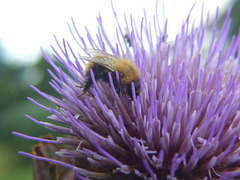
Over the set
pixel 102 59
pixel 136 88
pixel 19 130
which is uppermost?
pixel 102 59

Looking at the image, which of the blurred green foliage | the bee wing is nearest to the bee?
the bee wing

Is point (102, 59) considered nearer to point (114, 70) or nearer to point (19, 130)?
point (114, 70)

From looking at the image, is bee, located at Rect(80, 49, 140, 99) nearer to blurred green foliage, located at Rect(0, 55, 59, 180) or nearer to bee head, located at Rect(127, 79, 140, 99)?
bee head, located at Rect(127, 79, 140, 99)

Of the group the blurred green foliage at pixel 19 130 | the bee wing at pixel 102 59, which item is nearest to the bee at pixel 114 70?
the bee wing at pixel 102 59

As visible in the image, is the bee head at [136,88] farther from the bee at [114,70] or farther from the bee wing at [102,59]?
the bee wing at [102,59]

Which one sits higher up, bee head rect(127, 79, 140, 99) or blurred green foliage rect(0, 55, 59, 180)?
bee head rect(127, 79, 140, 99)

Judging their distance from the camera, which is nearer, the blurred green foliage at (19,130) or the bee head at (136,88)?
the bee head at (136,88)

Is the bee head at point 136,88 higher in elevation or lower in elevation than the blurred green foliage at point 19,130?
higher

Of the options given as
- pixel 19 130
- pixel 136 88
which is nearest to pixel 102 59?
Answer: pixel 136 88

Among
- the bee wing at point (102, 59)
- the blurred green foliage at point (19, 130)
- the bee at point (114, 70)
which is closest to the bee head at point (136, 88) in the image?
the bee at point (114, 70)

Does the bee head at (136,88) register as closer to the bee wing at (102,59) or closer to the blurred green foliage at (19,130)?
the bee wing at (102,59)

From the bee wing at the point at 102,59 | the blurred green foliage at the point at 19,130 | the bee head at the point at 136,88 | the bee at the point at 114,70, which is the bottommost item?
the blurred green foliage at the point at 19,130

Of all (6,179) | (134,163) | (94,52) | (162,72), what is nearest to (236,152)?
(134,163)
